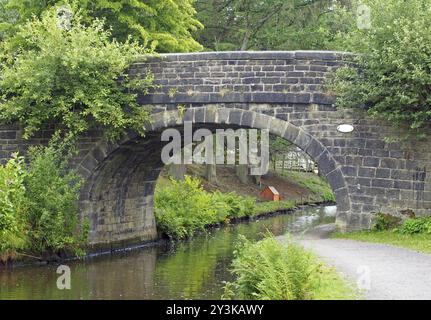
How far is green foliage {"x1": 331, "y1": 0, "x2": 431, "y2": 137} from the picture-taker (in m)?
15.5

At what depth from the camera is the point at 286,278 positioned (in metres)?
10.3

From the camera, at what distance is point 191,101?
59.2 ft

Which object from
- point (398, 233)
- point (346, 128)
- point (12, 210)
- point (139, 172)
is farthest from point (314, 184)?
point (12, 210)

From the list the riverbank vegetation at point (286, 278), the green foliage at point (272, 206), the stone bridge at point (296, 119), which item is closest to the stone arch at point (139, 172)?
the stone bridge at point (296, 119)

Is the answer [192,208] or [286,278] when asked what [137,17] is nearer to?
[192,208]

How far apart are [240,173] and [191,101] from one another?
1862cm

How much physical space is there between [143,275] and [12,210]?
301 centimetres

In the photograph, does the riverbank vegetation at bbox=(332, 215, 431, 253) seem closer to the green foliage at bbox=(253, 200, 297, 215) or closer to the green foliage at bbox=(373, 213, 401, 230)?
the green foliage at bbox=(373, 213, 401, 230)

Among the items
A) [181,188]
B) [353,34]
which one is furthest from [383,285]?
[181,188]

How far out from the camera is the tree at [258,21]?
31.1 metres

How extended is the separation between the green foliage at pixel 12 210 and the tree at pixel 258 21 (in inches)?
585

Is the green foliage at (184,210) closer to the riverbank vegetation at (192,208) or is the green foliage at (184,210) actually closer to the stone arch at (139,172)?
the riverbank vegetation at (192,208)

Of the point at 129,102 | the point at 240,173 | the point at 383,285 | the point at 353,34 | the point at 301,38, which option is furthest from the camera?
the point at 240,173
